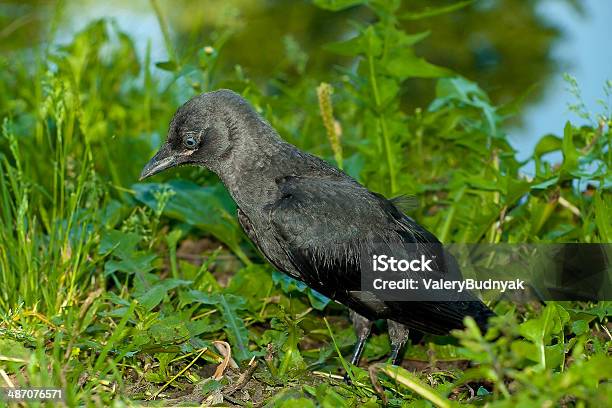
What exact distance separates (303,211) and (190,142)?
73 centimetres

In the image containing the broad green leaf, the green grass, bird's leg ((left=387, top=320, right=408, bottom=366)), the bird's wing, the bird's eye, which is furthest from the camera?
the broad green leaf

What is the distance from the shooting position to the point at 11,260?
4.33m

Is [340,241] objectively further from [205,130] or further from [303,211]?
[205,130]

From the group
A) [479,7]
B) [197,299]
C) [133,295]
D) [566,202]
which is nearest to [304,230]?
[197,299]

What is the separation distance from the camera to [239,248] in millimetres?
4984

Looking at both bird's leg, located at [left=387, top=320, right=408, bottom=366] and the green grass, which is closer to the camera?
the green grass

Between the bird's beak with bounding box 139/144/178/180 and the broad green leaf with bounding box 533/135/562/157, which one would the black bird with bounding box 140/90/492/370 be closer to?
the bird's beak with bounding box 139/144/178/180

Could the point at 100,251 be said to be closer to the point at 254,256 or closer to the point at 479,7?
the point at 254,256

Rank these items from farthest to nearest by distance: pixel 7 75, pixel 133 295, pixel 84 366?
pixel 7 75 < pixel 133 295 < pixel 84 366

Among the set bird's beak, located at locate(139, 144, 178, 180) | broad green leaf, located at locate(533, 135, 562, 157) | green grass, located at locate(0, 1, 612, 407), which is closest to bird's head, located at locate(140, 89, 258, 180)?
bird's beak, located at locate(139, 144, 178, 180)

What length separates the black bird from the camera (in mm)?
4047

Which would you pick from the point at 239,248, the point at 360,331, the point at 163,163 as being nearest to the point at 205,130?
the point at 163,163

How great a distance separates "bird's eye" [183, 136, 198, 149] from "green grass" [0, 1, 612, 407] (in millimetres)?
268

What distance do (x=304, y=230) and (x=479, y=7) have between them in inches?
256
